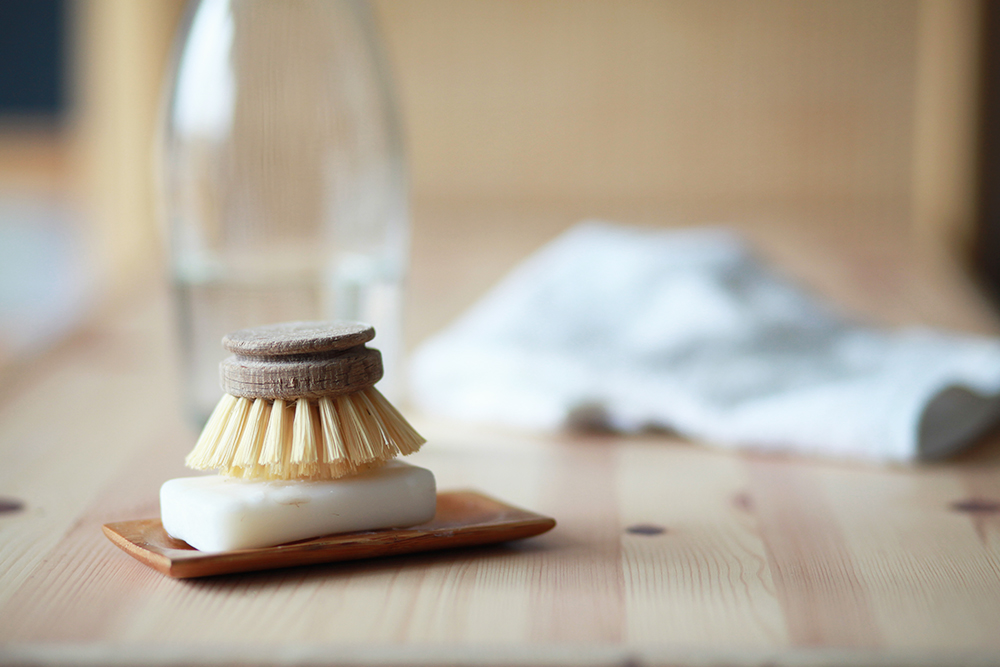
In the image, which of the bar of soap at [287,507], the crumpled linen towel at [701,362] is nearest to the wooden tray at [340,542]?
the bar of soap at [287,507]

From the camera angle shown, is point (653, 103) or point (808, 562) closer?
point (808, 562)

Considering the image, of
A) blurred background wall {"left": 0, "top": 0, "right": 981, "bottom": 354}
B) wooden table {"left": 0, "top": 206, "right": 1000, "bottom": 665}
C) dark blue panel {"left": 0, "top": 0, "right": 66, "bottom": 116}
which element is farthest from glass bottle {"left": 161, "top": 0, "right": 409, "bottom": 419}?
dark blue panel {"left": 0, "top": 0, "right": 66, "bottom": 116}

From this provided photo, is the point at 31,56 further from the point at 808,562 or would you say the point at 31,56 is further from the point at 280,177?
the point at 808,562

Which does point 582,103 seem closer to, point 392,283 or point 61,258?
point 392,283

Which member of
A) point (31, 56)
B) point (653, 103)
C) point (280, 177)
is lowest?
point (280, 177)

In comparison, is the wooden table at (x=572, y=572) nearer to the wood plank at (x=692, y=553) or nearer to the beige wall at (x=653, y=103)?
the wood plank at (x=692, y=553)

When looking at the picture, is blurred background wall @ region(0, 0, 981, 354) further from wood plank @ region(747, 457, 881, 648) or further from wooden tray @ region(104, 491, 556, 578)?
wooden tray @ region(104, 491, 556, 578)

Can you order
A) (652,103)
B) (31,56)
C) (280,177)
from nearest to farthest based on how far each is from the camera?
(280,177) → (652,103) → (31,56)

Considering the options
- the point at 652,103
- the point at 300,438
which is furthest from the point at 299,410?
the point at 652,103
